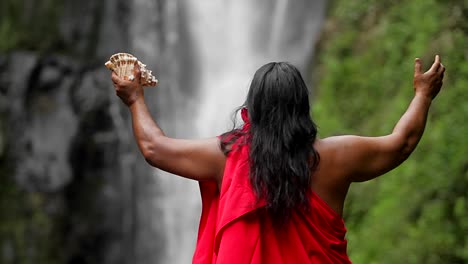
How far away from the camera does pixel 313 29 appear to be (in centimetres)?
1352

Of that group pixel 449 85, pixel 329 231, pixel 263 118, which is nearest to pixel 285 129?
pixel 263 118

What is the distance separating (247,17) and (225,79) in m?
1.11

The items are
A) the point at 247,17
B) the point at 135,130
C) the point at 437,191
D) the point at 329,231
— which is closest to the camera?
the point at 329,231

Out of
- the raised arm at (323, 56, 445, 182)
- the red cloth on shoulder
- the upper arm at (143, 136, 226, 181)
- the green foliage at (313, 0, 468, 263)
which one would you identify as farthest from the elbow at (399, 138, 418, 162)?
the green foliage at (313, 0, 468, 263)

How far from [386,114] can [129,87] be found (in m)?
7.22

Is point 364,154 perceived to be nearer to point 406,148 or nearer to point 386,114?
point 406,148

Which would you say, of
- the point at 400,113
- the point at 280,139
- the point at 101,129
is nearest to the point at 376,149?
the point at 280,139

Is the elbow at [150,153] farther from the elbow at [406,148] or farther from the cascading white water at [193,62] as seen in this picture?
the cascading white water at [193,62]

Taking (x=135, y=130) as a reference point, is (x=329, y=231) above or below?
below

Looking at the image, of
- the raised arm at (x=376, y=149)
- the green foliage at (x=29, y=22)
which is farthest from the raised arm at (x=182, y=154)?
the green foliage at (x=29, y=22)

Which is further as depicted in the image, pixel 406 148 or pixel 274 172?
pixel 406 148

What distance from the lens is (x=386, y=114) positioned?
10398 millimetres

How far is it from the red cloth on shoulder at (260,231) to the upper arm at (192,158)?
0.20 ft

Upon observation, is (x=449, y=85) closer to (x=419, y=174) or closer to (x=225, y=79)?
(x=419, y=174)
